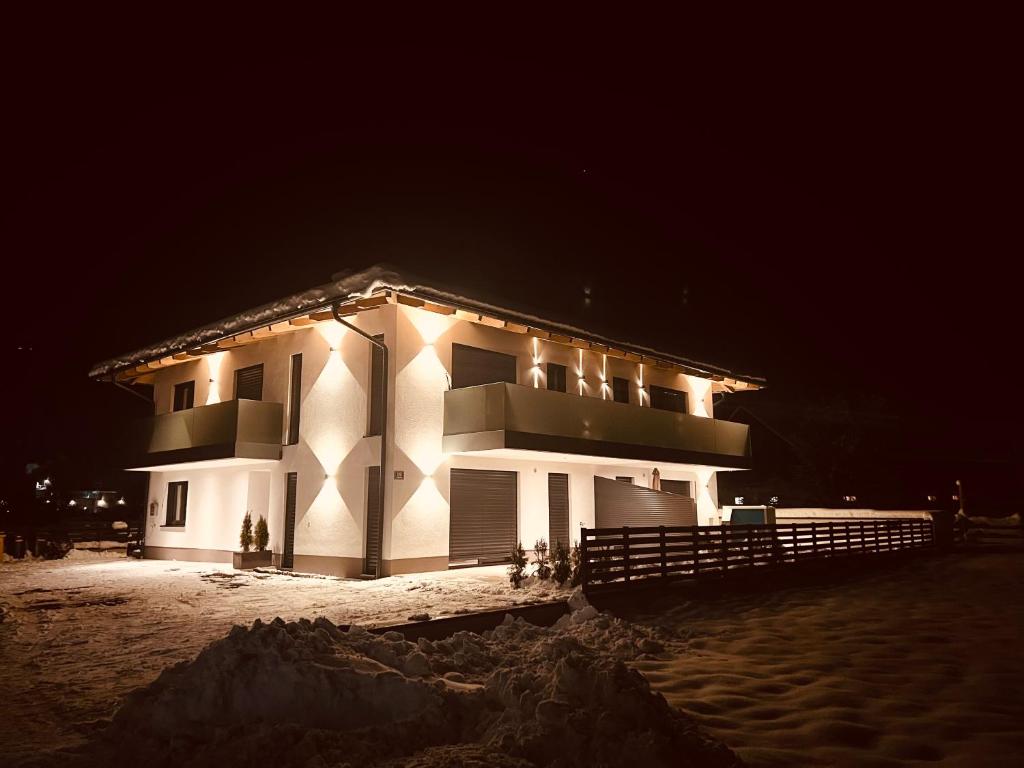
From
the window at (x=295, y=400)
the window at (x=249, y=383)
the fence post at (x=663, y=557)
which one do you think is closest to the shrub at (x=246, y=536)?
the window at (x=295, y=400)

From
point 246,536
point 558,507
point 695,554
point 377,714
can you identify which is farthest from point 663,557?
point 246,536

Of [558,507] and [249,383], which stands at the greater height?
[249,383]

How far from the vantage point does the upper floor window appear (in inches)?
612

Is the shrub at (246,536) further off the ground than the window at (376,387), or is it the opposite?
the window at (376,387)

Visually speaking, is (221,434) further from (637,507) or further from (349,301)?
(637,507)

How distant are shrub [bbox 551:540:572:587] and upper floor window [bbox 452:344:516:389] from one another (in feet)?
17.2

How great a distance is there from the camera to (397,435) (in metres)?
13.9

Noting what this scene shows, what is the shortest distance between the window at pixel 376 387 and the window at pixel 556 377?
5013mm

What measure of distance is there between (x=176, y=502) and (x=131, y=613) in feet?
37.6

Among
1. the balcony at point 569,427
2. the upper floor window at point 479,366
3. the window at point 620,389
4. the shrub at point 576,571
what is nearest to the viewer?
the shrub at point 576,571

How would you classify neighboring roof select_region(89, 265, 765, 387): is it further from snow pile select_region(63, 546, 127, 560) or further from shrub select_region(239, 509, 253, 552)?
snow pile select_region(63, 546, 127, 560)

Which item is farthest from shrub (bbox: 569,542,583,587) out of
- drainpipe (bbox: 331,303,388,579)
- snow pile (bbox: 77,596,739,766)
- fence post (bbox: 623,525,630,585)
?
snow pile (bbox: 77,596,739,766)

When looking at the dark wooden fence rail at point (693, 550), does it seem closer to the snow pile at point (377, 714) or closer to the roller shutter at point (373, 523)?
the roller shutter at point (373, 523)

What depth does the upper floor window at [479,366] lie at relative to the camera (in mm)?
15539
